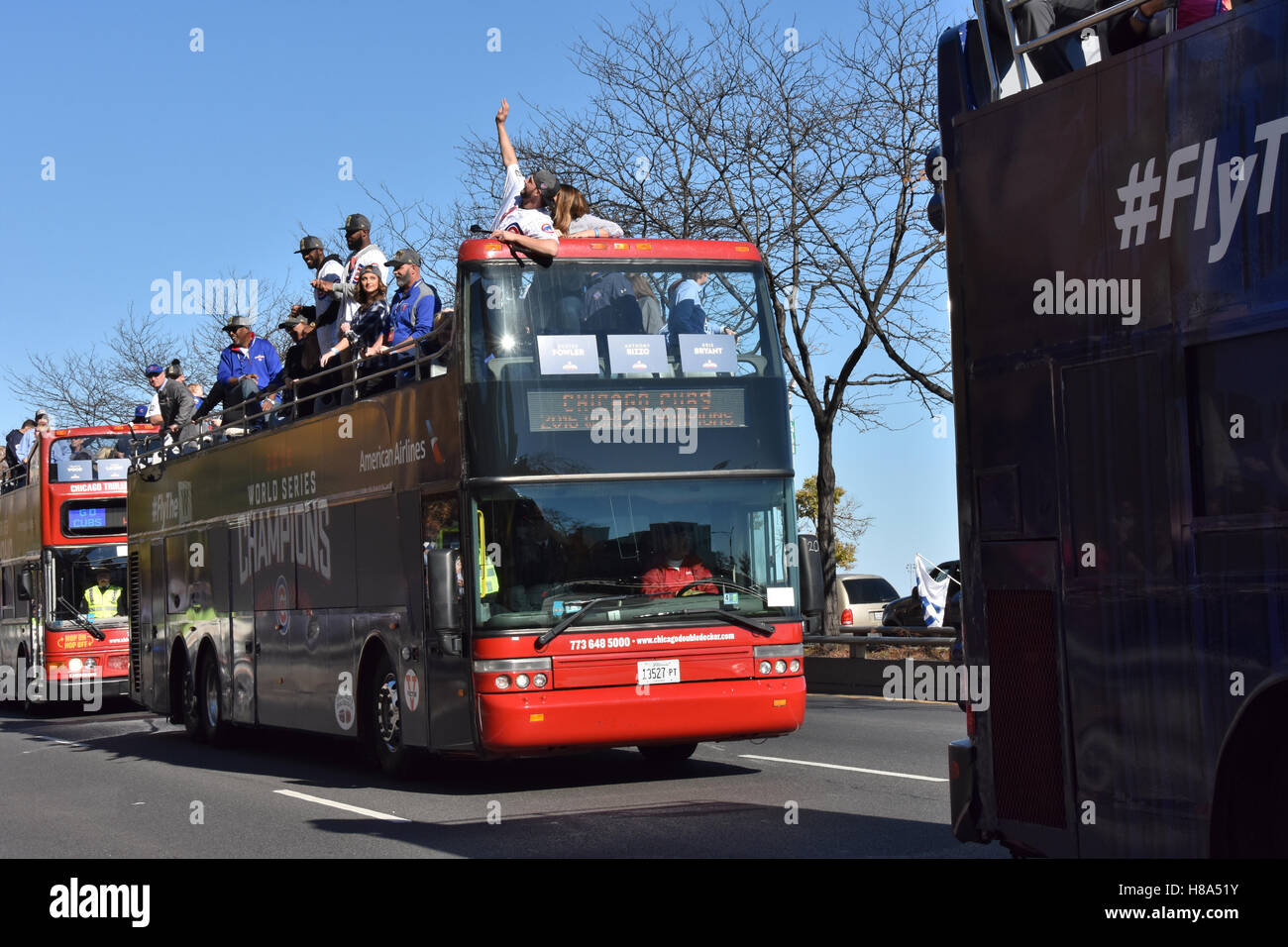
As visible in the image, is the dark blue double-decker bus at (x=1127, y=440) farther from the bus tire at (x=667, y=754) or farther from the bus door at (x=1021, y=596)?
the bus tire at (x=667, y=754)

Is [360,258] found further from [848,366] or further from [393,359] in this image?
[848,366]

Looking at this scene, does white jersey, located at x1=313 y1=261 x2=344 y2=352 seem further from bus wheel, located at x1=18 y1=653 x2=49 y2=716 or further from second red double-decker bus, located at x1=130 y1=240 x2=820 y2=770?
bus wheel, located at x1=18 y1=653 x2=49 y2=716

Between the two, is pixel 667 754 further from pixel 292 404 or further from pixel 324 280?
pixel 324 280

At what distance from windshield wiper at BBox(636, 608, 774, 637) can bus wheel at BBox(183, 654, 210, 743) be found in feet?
30.2

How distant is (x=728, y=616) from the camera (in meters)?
12.1

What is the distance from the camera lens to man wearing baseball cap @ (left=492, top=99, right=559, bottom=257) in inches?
477

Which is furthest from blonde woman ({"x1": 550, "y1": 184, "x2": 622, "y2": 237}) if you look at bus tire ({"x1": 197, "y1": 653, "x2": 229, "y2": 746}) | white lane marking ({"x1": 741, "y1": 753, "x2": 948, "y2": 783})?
bus tire ({"x1": 197, "y1": 653, "x2": 229, "y2": 746})

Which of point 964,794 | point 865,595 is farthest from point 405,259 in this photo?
point 865,595

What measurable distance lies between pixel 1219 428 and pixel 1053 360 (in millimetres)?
827

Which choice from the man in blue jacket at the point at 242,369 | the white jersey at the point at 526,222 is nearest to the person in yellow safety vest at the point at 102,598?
the man in blue jacket at the point at 242,369

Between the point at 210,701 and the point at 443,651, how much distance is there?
25.6 feet

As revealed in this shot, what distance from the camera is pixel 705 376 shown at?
1215cm

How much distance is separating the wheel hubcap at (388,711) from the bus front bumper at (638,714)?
2.03 meters
